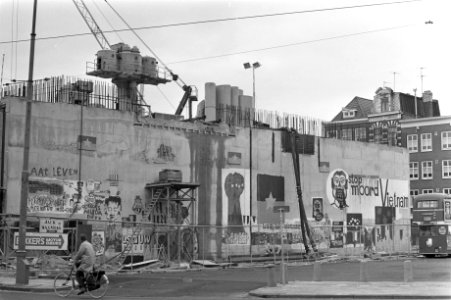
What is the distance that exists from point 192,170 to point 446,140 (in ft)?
168

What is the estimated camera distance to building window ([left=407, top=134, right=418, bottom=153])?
86.4m

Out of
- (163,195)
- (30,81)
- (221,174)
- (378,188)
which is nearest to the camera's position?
(30,81)

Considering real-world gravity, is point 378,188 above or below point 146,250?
above

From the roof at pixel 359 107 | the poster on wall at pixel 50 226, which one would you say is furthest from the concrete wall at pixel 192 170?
the roof at pixel 359 107

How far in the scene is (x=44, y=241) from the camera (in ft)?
Answer: 82.4

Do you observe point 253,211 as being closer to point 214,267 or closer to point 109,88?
point 214,267

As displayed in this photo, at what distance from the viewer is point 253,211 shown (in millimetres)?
44594

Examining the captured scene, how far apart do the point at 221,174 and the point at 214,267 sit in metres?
7.71

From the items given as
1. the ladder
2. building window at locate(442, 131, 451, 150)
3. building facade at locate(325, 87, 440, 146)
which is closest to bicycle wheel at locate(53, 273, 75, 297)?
the ladder

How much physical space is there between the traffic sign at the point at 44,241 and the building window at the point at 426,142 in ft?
222

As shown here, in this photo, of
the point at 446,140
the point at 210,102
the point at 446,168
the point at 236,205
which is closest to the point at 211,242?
the point at 236,205

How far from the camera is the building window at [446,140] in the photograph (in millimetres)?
83625

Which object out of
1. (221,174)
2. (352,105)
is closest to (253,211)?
(221,174)

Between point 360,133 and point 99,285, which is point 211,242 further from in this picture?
point 360,133
